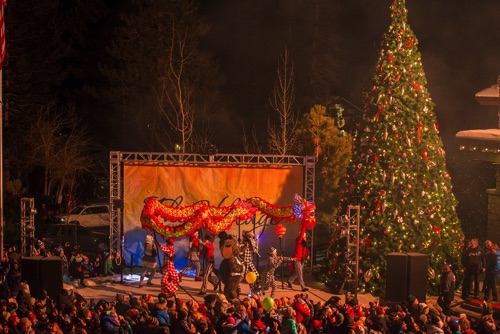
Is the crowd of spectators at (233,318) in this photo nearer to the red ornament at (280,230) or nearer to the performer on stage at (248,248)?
the performer on stage at (248,248)

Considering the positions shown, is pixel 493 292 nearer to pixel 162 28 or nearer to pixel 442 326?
pixel 442 326

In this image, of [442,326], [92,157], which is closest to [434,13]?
[92,157]

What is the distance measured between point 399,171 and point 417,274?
346cm

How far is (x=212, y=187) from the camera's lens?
2406 cm

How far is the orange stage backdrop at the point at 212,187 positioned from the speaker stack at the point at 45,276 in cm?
509

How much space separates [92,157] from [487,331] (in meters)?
30.7

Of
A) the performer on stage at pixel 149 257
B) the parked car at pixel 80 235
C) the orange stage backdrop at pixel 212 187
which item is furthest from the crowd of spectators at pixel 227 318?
the parked car at pixel 80 235

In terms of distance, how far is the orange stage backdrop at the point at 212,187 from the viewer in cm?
2397

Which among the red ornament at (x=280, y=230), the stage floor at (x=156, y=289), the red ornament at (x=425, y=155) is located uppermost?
the red ornament at (x=425, y=155)

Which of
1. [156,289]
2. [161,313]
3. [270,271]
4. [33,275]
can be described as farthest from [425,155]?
[33,275]

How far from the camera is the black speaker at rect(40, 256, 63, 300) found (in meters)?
18.9

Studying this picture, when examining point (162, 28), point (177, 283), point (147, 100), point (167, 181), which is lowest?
point (177, 283)

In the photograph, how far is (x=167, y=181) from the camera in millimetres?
24094

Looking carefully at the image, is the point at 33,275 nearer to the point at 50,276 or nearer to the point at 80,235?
the point at 50,276
